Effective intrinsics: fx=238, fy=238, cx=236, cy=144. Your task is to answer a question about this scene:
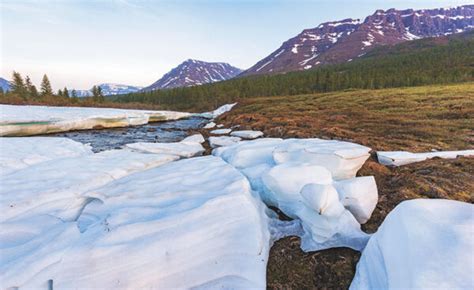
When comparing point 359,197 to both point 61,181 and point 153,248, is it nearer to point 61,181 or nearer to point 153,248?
point 153,248

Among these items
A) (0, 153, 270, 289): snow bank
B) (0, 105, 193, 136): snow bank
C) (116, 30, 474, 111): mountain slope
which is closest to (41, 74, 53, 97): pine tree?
(116, 30, 474, 111): mountain slope

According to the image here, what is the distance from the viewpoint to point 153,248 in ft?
9.69

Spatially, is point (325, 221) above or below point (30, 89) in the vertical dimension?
below

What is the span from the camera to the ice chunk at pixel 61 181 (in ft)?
15.0

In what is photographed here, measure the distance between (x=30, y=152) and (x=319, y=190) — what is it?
405 inches

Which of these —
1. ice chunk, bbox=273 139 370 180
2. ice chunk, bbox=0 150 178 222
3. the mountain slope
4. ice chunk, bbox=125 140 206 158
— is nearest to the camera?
ice chunk, bbox=0 150 178 222

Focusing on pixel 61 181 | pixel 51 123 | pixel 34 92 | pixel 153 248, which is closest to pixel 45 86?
pixel 34 92

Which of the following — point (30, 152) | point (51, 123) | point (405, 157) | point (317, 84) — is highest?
point (317, 84)

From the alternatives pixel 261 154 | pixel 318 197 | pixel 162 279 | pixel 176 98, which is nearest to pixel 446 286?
pixel 318 197

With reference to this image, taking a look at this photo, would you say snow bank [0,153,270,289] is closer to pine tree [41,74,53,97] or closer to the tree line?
the tree line

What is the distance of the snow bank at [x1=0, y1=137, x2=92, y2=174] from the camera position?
24.2ft

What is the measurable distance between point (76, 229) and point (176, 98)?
66490 mm

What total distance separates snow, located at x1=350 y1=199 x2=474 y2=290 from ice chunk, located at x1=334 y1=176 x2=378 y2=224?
3.77ft

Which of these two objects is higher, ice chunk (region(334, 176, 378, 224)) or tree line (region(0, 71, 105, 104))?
tree line (region(0, 71, 105, 104))
